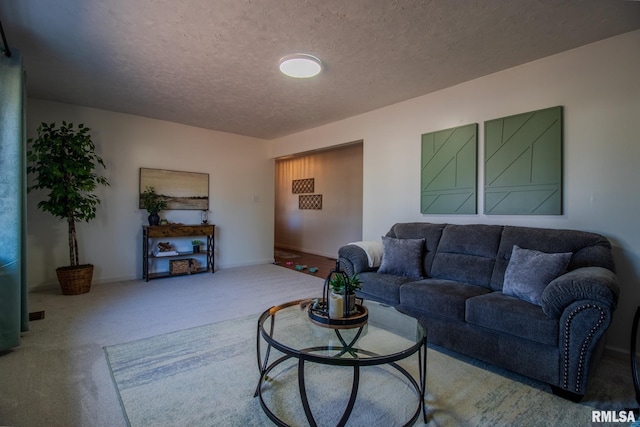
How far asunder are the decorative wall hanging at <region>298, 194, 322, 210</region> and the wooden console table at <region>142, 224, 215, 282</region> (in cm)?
286

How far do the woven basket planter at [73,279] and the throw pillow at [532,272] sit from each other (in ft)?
15.1

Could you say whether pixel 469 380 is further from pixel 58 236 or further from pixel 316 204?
pixel 316 204

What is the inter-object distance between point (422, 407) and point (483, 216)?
2164mm

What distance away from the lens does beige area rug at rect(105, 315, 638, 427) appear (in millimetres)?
1646

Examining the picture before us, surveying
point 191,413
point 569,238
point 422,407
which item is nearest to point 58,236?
point 191,413

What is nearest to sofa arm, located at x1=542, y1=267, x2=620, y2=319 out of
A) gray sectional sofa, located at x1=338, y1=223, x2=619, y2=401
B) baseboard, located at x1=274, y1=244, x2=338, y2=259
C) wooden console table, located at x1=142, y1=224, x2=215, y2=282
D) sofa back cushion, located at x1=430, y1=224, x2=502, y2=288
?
gray sectional sofa, located at x1=338, y1=223, x2=619, y2=401

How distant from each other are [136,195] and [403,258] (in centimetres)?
406

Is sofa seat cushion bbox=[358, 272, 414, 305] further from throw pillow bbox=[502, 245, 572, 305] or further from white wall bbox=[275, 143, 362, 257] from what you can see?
white wall bbox=[275, 143, 362, 257]

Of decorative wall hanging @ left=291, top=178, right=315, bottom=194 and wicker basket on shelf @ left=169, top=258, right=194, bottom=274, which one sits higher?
decorative wall hanging @ left=291, top=178, right=315, bottom=194

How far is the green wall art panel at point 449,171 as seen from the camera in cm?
328

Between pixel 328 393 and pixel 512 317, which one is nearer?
pixel 328 393

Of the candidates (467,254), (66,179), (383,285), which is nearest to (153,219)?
(66,179)

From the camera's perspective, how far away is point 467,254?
9.53 ft

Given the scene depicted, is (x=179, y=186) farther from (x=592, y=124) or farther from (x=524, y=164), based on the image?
(x=592, y=124)
